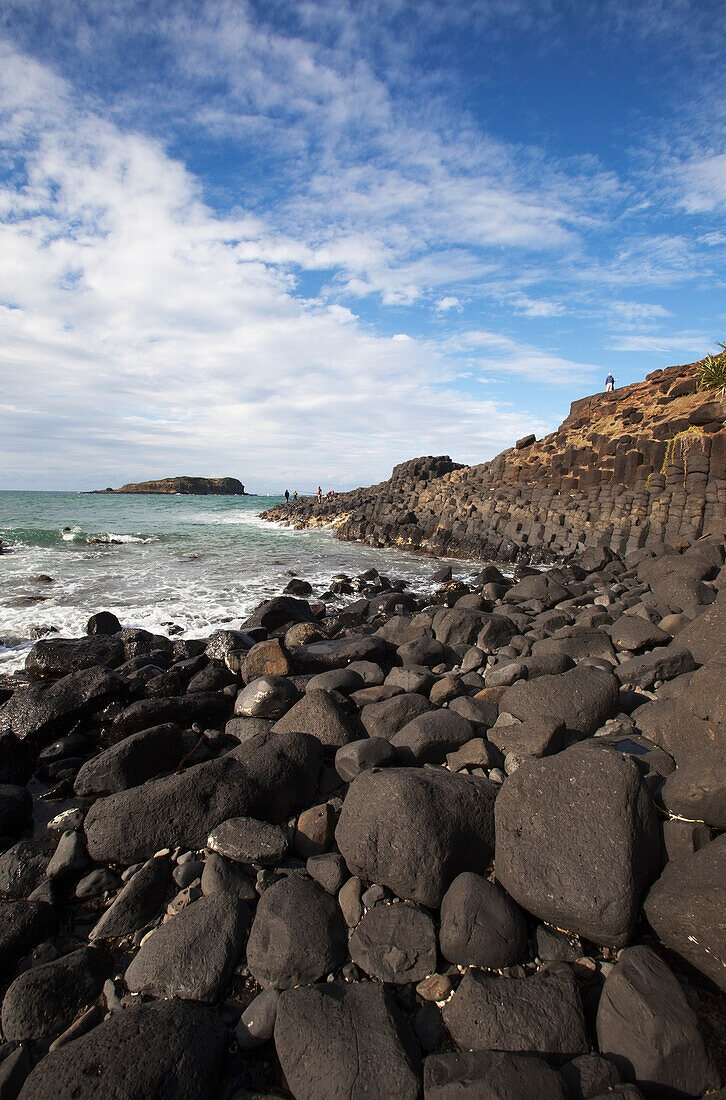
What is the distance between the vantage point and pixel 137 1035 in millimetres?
2604

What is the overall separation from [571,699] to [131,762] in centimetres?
453

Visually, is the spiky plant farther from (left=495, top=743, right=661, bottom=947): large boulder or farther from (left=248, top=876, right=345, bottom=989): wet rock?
(left=248, top=876, right=345, bottom=989): wet rock

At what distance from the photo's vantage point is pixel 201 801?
429 cm

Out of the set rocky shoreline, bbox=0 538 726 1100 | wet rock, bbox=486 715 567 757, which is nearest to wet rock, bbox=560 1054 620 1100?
rocky shoreline, bbox=0 538 726 1100

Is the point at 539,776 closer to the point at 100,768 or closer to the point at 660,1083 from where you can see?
the point at 660,1083

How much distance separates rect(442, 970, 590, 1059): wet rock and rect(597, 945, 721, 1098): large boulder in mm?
156

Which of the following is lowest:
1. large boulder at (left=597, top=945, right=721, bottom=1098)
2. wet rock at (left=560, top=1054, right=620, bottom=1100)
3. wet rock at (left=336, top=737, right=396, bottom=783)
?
wet rock at (left=560, top=1054, right=620, bottom=1100)

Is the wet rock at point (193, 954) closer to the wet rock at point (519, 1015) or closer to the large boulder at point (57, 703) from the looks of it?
the wet rock at point (519, 1015)

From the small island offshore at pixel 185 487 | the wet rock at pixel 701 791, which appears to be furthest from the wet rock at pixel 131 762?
the small island offshore at pixel 185 487

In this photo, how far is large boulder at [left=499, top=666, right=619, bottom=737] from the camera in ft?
17.4

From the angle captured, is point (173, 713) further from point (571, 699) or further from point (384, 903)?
point (571, 699)

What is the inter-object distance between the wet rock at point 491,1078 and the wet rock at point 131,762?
3756 mm

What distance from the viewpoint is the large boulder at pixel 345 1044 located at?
243 cm

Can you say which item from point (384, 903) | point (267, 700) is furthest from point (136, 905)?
point (267, 700)
